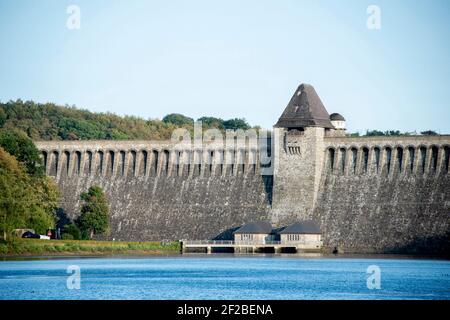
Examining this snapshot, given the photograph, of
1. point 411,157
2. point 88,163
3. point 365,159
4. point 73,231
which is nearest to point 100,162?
point 88,163

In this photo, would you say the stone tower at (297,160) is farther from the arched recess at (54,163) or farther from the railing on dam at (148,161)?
the arched recess at (54,163)

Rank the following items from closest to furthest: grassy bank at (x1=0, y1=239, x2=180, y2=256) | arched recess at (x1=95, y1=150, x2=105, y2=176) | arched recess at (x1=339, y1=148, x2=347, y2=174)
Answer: grassy bank at (x1=0, y1=239, x2=180, y2=256), arched recess at (x1=339, y1=148, x2=347, y2=174), arched recess at (x1=95, y1=150, x2=105, y2=176)

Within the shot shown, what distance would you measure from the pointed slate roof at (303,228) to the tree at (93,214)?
1551cm

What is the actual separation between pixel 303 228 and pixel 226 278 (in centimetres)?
2616

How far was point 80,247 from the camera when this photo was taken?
88.1 m

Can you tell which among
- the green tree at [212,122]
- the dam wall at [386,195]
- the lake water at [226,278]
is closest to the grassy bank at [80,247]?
the lake water at [226,278]

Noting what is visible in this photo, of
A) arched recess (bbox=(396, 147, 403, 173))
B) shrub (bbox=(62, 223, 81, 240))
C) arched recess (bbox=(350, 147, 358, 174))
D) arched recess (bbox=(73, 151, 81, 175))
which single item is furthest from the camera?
arched recess (bbox=(73, 151, 81, 175))

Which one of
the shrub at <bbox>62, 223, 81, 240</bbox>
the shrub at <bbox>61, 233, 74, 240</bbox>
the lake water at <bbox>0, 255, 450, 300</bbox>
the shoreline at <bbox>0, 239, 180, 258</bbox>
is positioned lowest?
the lake water at <bbox>0, 255, 450, 300</bbox>

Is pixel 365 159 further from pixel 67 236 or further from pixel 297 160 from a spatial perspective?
pixel 67 236

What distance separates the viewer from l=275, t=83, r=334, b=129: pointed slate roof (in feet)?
313

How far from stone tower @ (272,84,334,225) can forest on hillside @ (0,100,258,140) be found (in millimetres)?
40106

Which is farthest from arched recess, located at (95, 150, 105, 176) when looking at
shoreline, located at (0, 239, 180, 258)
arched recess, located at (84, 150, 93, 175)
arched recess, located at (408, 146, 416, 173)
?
arched recess, located at (408, 146, 416, 173)

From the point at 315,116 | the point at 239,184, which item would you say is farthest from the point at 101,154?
the point at 315,116

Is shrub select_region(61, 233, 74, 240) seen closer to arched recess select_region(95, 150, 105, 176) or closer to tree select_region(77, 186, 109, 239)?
tree select_region(77, 186, 109, 239)
